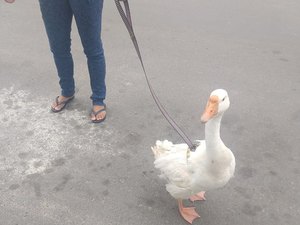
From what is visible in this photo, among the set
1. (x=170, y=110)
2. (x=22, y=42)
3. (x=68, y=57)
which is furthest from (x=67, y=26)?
(x=22, y=42)

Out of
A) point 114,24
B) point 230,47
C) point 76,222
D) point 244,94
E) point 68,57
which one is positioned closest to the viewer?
point 76,222

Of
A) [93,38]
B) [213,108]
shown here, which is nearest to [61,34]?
[93,38]

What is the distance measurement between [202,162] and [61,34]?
1558mm

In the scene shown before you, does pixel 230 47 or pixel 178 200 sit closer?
pixel 178 200

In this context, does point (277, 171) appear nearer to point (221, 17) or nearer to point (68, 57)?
point (68, 57)

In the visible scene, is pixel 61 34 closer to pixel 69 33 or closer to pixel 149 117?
pixel 69 33

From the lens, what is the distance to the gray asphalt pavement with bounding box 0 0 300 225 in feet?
9.02

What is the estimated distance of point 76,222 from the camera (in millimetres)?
2637

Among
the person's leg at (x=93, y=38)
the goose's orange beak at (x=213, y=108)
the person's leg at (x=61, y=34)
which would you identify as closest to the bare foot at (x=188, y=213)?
the goose's orange beak at (x=213, y=108)

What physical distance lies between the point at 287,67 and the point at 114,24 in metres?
2.10

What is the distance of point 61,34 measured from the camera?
10.4 ft

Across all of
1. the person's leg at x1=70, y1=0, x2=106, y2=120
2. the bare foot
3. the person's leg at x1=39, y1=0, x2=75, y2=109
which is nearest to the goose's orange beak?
the bare foot

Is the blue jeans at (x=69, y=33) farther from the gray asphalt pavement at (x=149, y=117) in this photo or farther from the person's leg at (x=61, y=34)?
the gray asphalt pavement at (x=149, y=117)

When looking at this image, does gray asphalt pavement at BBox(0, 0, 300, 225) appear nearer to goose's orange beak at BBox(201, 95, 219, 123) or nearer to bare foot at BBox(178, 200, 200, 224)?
bare foot at BBox(178, 200, 200, 224)
